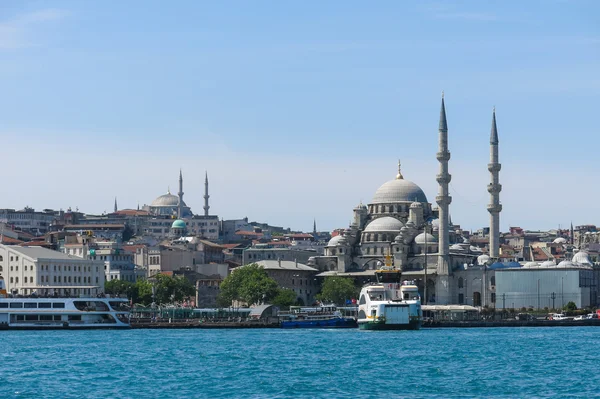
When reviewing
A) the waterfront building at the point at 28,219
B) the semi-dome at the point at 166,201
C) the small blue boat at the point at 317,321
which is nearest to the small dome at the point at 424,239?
the small blue boat at the point at 317,321

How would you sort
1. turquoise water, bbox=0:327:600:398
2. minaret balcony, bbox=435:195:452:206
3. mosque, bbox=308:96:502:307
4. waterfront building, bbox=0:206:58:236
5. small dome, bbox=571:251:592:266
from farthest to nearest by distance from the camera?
1. waterfront building, bbox=0:206:58:236
2. small dome, bbox=571:251:592:266
3. mosque, bbox=308:96:502:307
4. minaret balcony, bbox=435:195:452:206
5. turquoise water, bbox=0:327:600:398

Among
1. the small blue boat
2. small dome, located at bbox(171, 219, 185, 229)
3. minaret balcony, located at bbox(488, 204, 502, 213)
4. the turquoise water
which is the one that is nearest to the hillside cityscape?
minaret balcony, located at bbox(488, 204, 502, 213)

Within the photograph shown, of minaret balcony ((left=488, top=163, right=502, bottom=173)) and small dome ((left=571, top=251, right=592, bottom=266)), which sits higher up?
minaret balcony ((left=488, top=163, right=502, bottom=173))

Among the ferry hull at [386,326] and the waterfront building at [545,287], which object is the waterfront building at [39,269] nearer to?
the ferry hull at [386,326]

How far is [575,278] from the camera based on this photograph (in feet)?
372

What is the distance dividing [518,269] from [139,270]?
3270 centimetres

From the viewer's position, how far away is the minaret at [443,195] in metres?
113

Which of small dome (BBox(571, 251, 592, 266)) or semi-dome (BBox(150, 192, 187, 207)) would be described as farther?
semi-dome (BBox(150, 192, 187, 207))

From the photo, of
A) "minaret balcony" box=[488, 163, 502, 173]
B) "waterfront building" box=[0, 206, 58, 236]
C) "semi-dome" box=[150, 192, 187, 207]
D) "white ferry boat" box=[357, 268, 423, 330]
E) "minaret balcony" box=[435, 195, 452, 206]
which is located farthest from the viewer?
"semi-dome" box=[150, 192, 187, 207]

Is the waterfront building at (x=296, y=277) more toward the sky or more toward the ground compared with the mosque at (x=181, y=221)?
more toward the ground

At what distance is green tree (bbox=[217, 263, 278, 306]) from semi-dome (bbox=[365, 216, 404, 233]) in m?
16.1

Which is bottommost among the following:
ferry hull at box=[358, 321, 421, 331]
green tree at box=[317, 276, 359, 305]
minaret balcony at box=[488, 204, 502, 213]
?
ferry hull at box=[358, 321, 421, 331]

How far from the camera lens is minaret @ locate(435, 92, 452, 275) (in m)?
113

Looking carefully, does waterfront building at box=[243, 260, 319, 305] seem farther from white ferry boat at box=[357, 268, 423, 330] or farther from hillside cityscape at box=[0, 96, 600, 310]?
white ferry boat at box=[357, 268, 423, 330]
